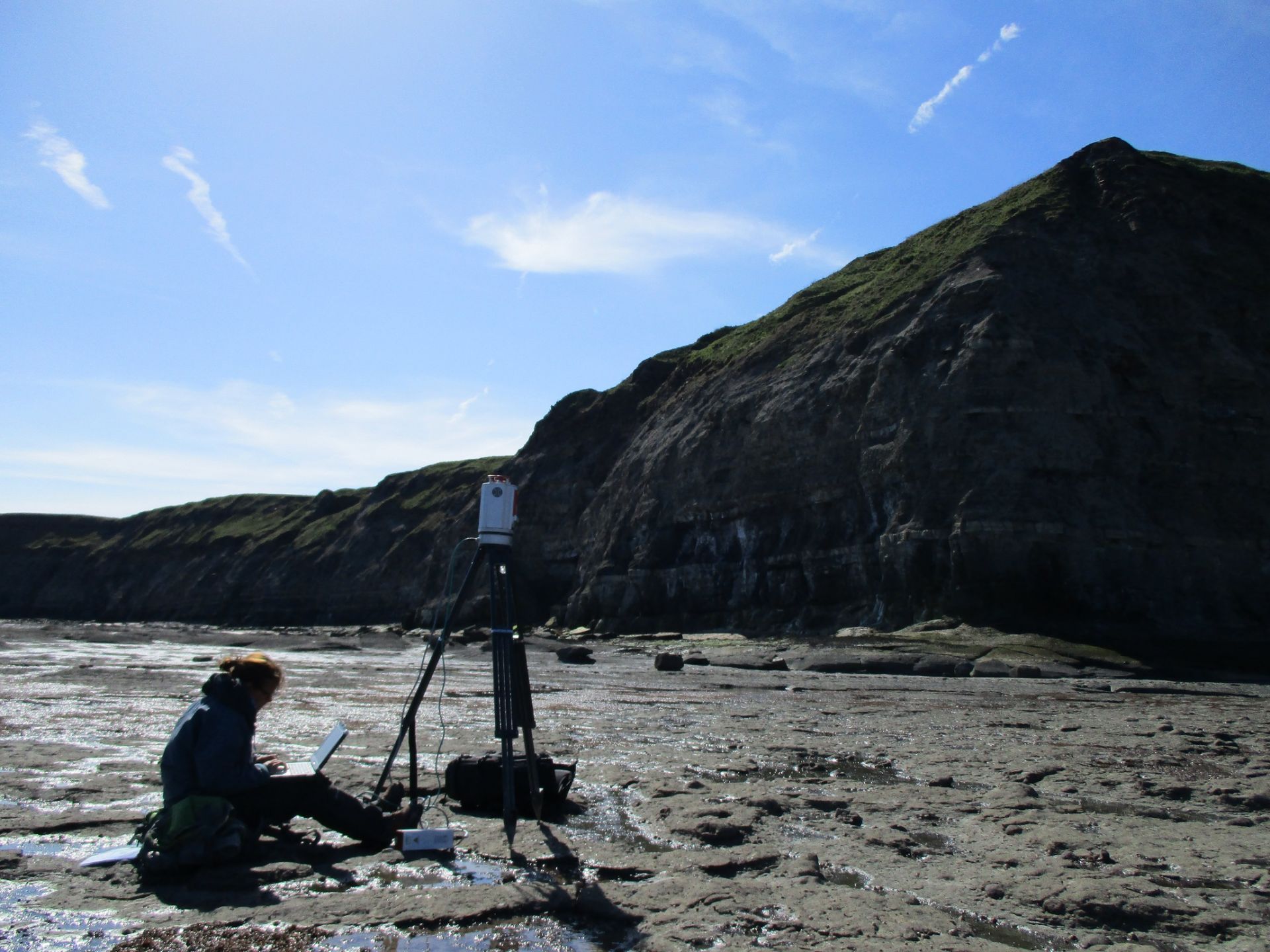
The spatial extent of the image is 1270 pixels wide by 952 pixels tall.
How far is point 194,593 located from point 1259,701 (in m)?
104

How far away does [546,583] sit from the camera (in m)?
63.0

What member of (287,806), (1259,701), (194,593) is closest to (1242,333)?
(1259,701)

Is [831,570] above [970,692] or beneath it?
above

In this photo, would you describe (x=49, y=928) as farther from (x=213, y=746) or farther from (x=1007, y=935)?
(x=1007, y=935)

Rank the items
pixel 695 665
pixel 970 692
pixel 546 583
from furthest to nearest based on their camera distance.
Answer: pixel 546 583 < pixel 695 665 < pixel 970 692

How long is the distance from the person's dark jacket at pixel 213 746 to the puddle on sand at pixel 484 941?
1.62m

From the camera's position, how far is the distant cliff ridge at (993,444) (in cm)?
3222

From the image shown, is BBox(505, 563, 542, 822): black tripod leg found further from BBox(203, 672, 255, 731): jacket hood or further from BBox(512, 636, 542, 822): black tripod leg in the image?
BBox(203, 672, 255, 731): jacket hood

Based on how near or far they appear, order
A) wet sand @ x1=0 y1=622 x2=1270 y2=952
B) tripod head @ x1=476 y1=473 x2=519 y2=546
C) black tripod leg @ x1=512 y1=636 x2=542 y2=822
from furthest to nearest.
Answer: tripod head @ x1=476 y1=473 x2=519 y2=546
black tripod leg @ x1=512 y1=636 x2=542 y2=822
wet sand @ x1=0 y1=622 x2=1270 y2=952

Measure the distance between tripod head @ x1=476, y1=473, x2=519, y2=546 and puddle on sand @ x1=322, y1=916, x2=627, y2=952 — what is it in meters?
2.85

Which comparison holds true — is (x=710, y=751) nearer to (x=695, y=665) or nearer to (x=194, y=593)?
(x=695, y=665)

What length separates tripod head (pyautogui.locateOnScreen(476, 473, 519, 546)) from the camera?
21.5 ft

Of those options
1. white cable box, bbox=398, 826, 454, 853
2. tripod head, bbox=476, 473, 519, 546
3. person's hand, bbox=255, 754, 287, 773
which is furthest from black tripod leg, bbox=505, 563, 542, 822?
person's hand, bbox=255, 754, 287, 773

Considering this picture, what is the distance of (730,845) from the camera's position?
5.91 m
